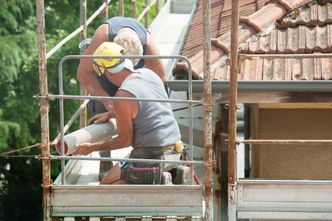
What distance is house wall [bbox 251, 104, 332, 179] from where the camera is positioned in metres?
7.59

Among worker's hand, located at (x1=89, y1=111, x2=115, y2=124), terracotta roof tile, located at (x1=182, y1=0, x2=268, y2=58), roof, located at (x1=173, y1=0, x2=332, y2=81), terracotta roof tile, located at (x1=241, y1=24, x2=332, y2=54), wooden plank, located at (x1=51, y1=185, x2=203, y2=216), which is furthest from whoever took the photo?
terracotta roof tile, located at (x1=182, y1=0, x2=268, y2=58)

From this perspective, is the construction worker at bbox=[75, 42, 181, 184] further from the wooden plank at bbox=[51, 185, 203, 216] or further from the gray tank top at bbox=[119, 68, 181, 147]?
the wooden plank at bbox=[51, 185, 203, 216]

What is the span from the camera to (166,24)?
40.2ft

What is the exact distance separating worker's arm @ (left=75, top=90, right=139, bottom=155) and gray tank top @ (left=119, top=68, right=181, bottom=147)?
0.06m

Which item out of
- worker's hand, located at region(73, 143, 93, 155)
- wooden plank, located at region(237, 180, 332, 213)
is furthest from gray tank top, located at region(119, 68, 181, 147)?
wooden plank, located at region(237, 180, 332, 213)

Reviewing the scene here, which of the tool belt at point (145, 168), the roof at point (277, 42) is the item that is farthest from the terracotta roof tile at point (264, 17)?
the tool belt at point (145, 168)

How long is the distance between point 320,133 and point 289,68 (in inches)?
33.8

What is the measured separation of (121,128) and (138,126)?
13 cm

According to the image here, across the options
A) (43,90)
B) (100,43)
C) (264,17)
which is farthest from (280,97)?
(43,90)

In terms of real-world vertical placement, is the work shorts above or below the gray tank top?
below

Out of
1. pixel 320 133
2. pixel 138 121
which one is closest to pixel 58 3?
pixel 320 133

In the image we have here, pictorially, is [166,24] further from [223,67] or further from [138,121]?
[138,121]

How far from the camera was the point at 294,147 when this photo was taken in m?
7.64

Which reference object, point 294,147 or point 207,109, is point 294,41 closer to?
point 294,147
